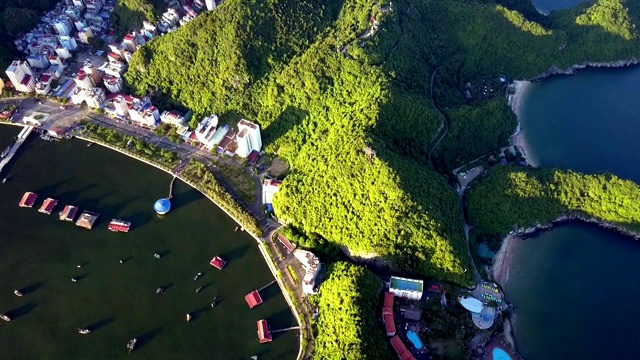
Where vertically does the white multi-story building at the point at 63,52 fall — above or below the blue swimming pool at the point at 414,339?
above

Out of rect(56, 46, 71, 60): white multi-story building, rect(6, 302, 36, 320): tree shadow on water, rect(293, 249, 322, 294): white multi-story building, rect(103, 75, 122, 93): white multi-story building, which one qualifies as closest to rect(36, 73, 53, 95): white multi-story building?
rect(56, 46, 71, 60): white multi-story building

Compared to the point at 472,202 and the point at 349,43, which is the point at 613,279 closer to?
the point at 472,202

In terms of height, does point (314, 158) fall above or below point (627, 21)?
above

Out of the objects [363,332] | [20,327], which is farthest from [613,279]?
[20,327]

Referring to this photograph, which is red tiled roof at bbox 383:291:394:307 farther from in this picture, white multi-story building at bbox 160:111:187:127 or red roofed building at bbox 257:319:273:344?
white multi-story building at bbox 160:111:187:127

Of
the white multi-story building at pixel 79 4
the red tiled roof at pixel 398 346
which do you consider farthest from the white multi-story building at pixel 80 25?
the red tiled roof at pixel 398 346

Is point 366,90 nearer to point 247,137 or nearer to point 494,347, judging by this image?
point 247,137

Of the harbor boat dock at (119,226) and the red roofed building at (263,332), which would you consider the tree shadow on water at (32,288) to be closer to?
the harbor boat dock at (119,226)
